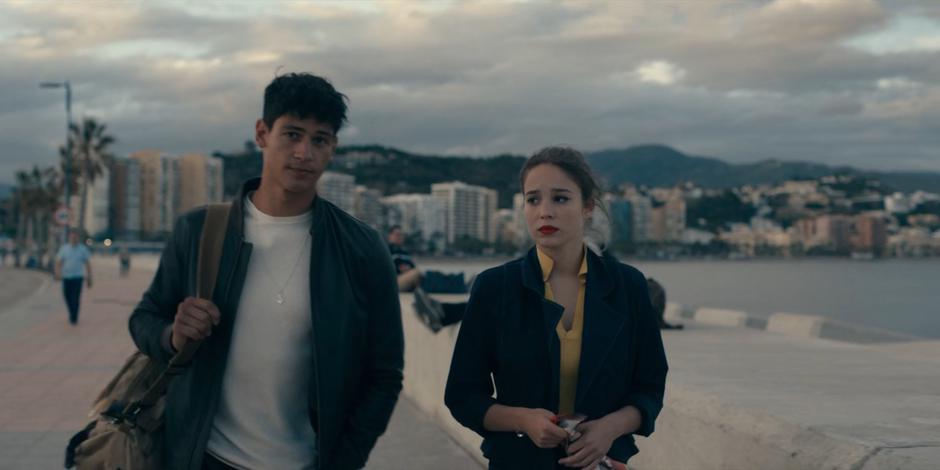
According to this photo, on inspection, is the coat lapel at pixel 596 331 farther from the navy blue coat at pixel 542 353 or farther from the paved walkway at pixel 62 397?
the paved walkway at pixel 62 397

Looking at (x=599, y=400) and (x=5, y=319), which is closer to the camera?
(x=599, y=400)

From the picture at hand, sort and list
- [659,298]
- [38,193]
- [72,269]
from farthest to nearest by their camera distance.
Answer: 1. [38,193]
2. [72,269]
3. [659,298]


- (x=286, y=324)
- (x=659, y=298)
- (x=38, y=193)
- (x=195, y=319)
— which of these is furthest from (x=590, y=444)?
(x=38, y=193)

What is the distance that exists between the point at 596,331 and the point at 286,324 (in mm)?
778

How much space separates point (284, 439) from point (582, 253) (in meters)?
0.89

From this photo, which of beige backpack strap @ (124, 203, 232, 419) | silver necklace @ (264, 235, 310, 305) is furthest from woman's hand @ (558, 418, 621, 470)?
beige backpack strap @ (124, 203, 232, 419)

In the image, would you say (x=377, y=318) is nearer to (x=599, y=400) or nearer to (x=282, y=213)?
(x=282, y=213)

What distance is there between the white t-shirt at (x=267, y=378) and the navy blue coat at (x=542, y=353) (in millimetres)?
394

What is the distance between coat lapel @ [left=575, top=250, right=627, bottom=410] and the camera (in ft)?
8.14

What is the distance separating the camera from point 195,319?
2.50m

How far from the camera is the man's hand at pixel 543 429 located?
2393 mm

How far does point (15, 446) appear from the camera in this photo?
23.0 ft

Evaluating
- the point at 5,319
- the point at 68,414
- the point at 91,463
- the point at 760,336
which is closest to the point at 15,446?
the point at 68,414

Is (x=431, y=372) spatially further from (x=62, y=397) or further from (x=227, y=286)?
(x=227, y=286)
